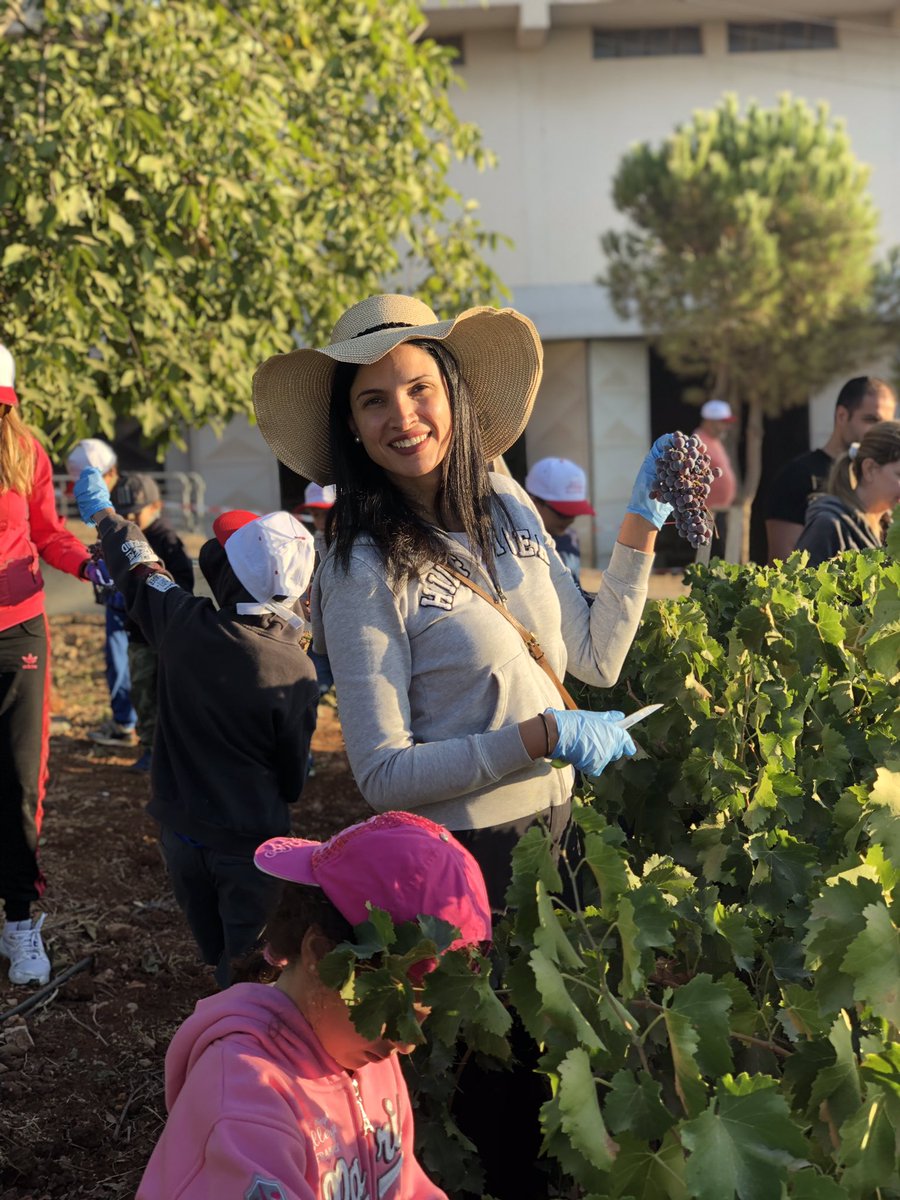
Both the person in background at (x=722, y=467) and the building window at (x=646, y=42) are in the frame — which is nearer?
the person in background at (x=722, y=467)

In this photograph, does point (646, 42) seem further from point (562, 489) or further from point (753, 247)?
point (562, 489)

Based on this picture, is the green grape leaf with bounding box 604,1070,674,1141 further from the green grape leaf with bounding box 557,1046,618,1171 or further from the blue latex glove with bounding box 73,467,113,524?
the blue latex glove with bounding box 73,467,113,524

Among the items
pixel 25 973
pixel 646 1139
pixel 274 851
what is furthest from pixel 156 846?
pixel 646 1139

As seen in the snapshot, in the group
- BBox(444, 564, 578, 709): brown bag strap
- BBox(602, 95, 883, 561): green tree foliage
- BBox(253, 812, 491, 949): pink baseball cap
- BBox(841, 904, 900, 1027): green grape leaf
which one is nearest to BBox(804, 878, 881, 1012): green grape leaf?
BBox(841, 904, 900, 1027): green grape leaf

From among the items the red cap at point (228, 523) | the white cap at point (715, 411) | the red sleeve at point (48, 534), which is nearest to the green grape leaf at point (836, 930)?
the red cap at point (228, 523)

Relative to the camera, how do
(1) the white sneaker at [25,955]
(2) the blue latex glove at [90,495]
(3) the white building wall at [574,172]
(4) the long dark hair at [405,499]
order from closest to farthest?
(4) the long dark hair at [405,499], (2) the blue latex glove at [90,495], (1) the white sneaker at [25,955], (3) the white building wall at [574,172]

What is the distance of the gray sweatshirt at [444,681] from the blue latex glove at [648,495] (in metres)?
0.24

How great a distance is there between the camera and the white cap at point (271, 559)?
137 inches

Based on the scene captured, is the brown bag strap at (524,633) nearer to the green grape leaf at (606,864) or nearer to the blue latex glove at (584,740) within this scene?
the blue latex glove at (584,740)

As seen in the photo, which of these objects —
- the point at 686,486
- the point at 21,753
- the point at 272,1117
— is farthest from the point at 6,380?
the point at 272,1117

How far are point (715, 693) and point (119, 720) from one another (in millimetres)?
5385

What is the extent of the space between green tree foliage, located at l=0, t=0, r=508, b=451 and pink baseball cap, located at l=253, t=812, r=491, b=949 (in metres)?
5.40

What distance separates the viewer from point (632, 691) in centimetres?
377

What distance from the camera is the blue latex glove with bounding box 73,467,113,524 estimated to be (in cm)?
383
